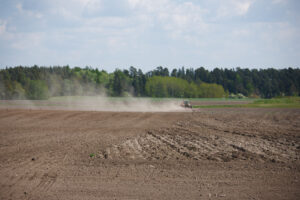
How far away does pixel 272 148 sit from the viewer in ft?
39.4

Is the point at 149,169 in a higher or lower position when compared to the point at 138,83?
lower

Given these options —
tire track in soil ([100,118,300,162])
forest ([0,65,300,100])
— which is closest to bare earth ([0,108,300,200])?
tire track in soil ([100,118,300,162])

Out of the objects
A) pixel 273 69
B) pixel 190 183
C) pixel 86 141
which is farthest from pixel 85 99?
pixel 273 69

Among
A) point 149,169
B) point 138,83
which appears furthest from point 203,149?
point 138,83

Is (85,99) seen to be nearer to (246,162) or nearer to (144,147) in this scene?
(144,147)

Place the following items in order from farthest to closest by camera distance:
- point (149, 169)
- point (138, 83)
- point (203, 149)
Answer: point (138, 83) < point (203, 149) < point (149, 169)

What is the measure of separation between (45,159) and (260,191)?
8093 mm

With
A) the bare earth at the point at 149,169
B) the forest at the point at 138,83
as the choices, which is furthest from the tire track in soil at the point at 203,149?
the forest at the point at 138,83

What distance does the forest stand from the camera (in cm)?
7112

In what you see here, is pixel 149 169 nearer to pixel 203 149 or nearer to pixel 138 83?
pixel 203 149

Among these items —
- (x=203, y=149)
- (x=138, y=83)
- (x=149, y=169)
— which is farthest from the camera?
(x=138, y=83)

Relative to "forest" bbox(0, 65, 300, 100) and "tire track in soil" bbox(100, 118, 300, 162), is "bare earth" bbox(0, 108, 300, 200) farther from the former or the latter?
"forest" bbox(0, 65, 300, 100)

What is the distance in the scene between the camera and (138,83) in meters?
124

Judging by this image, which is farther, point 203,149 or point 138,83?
point 138,83
